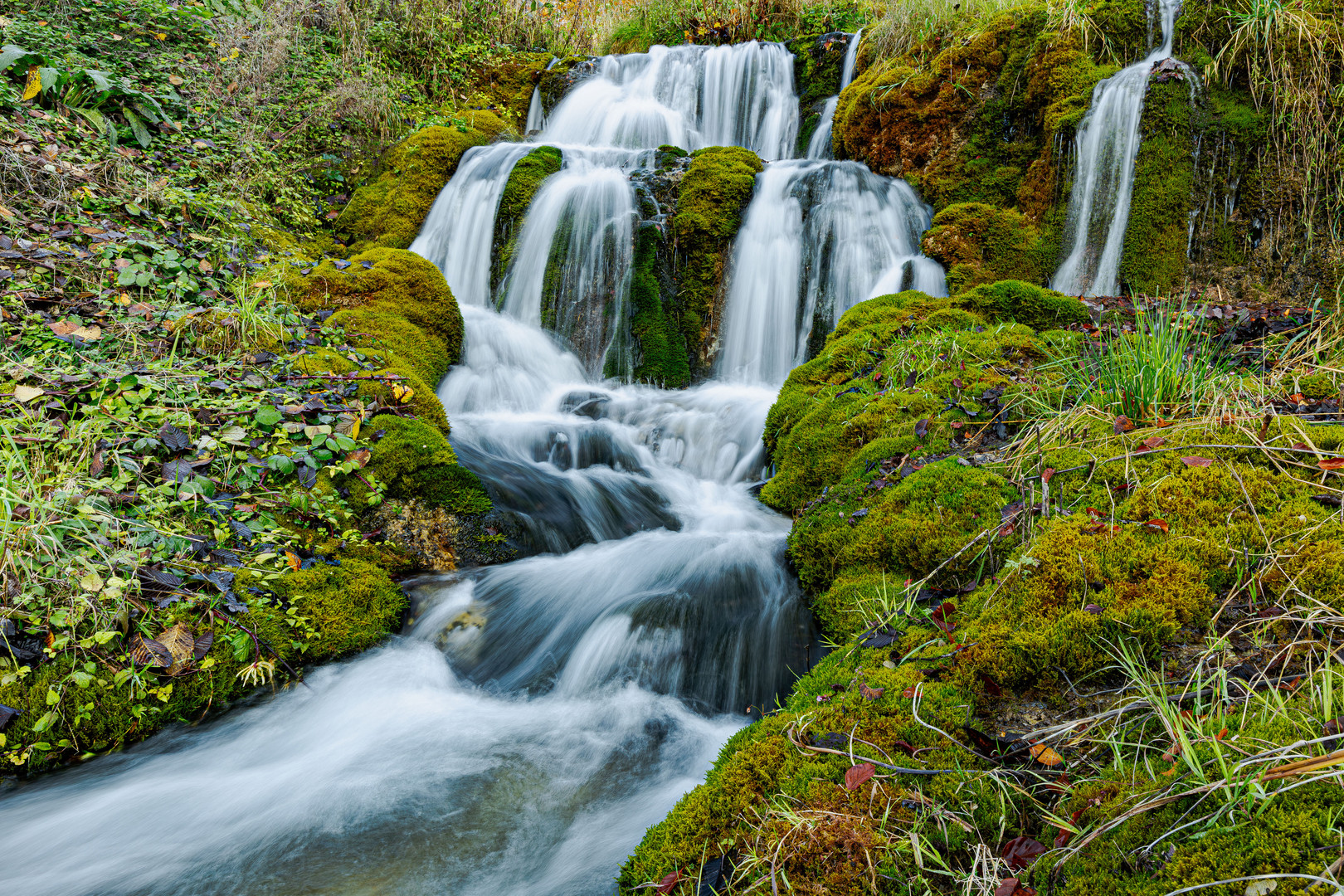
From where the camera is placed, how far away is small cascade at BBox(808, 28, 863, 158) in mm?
10766

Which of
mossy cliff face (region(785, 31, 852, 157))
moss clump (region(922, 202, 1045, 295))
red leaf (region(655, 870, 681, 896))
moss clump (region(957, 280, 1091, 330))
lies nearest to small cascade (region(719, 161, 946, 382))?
moss clump (region(922, 202, 1045, 295))

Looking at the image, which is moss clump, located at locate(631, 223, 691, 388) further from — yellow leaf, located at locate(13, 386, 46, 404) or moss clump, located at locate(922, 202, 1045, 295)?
yellow leaf, located at locate(13, 386, 46, 404)

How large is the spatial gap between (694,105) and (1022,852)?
42.1 feet

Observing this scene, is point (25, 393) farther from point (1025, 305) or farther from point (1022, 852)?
point (1025, 305)

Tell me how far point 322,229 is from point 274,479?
6314 millimetres

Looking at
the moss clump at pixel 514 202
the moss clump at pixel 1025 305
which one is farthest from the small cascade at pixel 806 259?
the moss clump at pixel 514 202

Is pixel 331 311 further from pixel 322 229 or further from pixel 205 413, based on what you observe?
pixel 322 229

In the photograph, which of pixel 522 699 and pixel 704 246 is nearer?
pixel 522 699

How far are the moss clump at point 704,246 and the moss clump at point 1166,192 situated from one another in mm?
4443

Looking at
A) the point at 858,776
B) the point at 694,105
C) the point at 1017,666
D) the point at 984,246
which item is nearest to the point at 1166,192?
the point at 984,246

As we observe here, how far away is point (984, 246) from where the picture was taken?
7.75 metres

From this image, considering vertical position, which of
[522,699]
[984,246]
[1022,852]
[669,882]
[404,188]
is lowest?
[522,699]

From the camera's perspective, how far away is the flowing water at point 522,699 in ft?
8.34

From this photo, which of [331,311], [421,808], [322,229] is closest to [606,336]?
[331,311]
